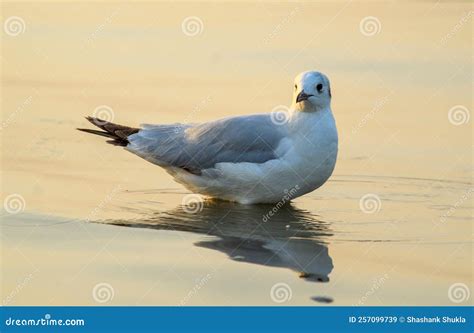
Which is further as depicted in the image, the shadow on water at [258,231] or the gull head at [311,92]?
the gull head at [311,92]

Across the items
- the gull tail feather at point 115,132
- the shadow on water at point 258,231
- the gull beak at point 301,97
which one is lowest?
the shadow on water at point 258,231

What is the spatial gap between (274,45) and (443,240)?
7.19 metres

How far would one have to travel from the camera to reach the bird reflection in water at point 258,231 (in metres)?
8.80

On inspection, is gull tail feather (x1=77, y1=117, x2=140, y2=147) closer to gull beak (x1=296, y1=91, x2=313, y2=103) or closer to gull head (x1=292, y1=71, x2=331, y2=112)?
gull head (x1=292, y1=71, x2=331, y2=112)

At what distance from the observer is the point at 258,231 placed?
386 inches

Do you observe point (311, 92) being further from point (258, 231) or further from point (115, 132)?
point (115, 132)

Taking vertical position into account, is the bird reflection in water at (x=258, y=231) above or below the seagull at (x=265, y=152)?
below

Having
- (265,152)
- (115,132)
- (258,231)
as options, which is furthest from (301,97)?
(115,132)

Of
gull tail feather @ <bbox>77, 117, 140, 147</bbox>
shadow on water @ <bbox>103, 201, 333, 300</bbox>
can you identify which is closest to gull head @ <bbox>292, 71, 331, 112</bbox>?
shadow on water @ <bbox>103, 201, 333, 300</bbox>

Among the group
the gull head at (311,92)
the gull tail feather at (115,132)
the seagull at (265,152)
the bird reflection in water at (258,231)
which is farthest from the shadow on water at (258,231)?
the gull tail feather at (115,132)

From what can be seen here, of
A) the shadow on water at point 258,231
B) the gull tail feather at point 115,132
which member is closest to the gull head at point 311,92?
the shadow on water at point 258,231

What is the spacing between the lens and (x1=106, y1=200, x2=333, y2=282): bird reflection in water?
8797 millimetres

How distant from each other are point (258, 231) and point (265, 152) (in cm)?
100

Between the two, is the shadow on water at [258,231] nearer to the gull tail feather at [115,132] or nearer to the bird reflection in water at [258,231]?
the bird reflection in water at [258,231]
